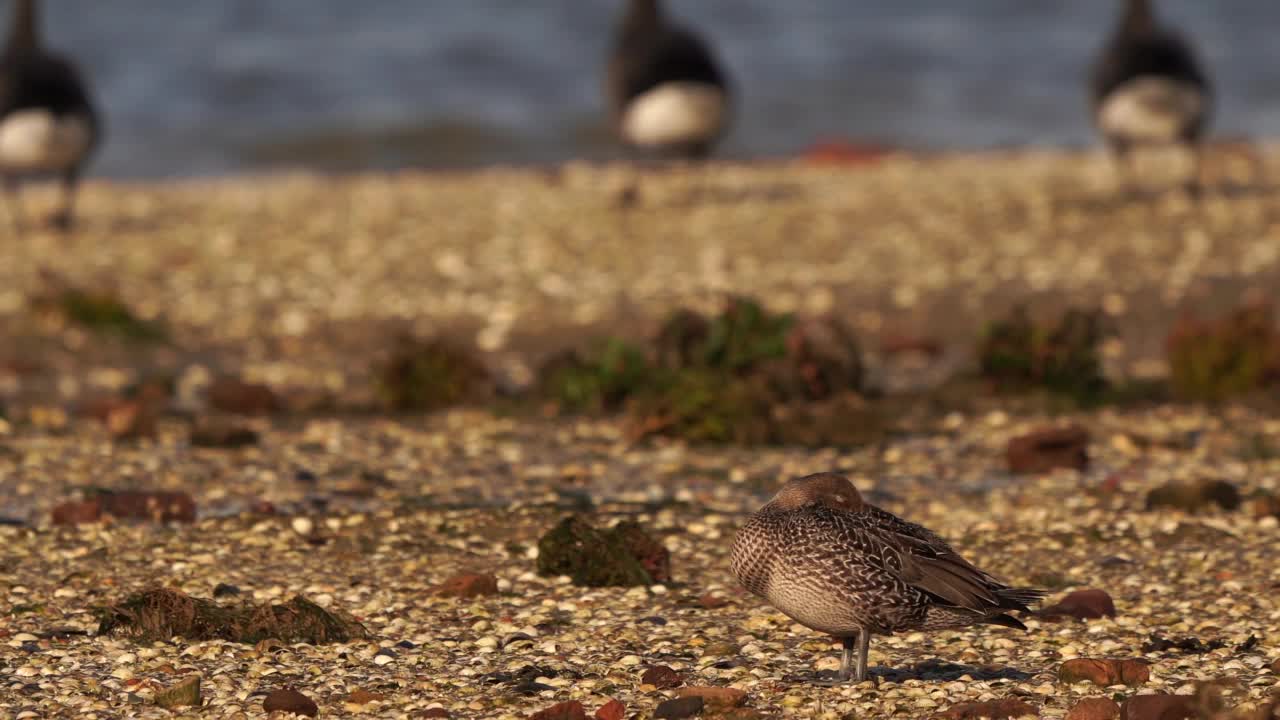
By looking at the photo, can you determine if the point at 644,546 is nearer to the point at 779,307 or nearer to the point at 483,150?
the point at 779,307

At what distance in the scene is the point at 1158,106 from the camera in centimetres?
2028

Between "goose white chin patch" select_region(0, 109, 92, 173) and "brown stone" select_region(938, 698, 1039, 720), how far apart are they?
16509mm

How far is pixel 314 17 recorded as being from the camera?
4094cm

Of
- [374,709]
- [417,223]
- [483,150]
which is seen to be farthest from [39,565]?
[483,150]

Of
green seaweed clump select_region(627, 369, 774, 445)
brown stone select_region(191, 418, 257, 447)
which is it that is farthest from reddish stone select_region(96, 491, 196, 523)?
green seaweed clump select_region(627, 369, 774, 445)

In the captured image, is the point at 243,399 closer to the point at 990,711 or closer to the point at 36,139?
the point at 990,711

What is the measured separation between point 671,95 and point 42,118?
7091mm

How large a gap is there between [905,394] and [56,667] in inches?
293

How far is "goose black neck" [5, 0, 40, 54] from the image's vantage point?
69.2 feet

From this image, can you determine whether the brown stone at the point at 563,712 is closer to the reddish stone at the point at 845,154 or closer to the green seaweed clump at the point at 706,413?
the green seaweed clump at the point at 706,413

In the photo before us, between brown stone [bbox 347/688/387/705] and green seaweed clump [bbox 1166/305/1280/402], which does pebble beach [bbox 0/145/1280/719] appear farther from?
green seaweed clump [bbox 1166/305/1280/402]

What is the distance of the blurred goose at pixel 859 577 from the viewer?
251 inches

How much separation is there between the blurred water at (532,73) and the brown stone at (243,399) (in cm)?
1759

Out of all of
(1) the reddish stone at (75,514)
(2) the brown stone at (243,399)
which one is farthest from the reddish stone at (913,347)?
(1) the reddish stone at (75,514)
